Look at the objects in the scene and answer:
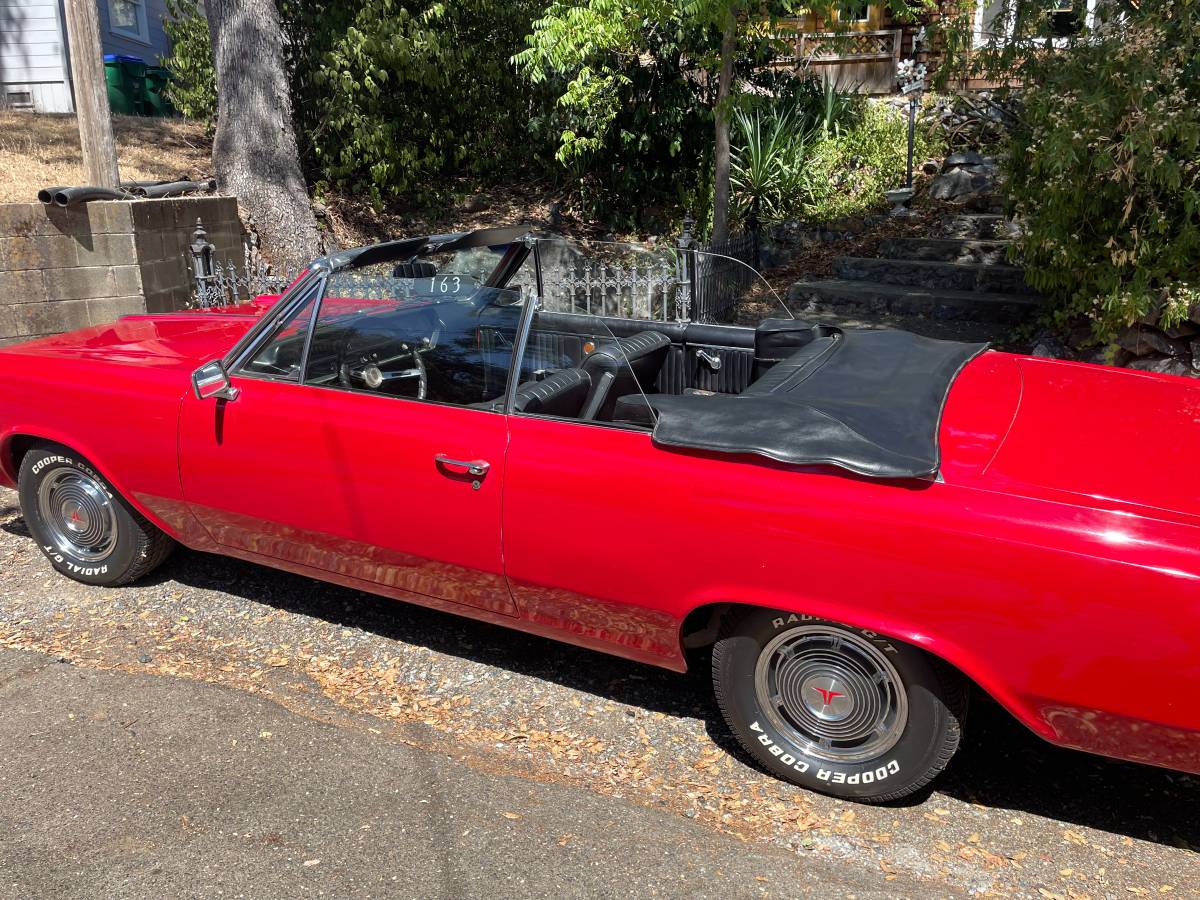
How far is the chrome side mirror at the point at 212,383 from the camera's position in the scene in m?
4.01

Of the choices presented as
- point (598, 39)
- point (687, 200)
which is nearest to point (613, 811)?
point (598, 39)

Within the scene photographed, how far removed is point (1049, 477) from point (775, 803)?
4.34 feet

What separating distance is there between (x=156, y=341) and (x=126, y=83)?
1532cm

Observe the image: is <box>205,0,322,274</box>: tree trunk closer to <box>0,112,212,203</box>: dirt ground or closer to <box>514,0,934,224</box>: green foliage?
<box>0,112,212,203</box>: dirt ground

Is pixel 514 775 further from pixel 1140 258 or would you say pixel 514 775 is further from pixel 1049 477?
pixel 1140 258

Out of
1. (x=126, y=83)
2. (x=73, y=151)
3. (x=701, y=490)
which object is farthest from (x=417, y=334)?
(x=126, y=83)

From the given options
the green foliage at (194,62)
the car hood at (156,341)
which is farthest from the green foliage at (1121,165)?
the green foliage at (194,62)

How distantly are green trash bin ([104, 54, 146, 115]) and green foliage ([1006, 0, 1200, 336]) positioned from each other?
15603mm

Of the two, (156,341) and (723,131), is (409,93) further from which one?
(156,341)

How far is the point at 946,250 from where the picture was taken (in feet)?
33.5

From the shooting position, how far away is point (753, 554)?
10.2 ft

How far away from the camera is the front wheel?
308cm

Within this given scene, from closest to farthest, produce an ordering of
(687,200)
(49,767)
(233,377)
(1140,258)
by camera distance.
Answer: (49,767), (233,377), (1140,258), (687,200)

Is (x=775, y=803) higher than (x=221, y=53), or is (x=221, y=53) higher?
(x=221, y=53)
